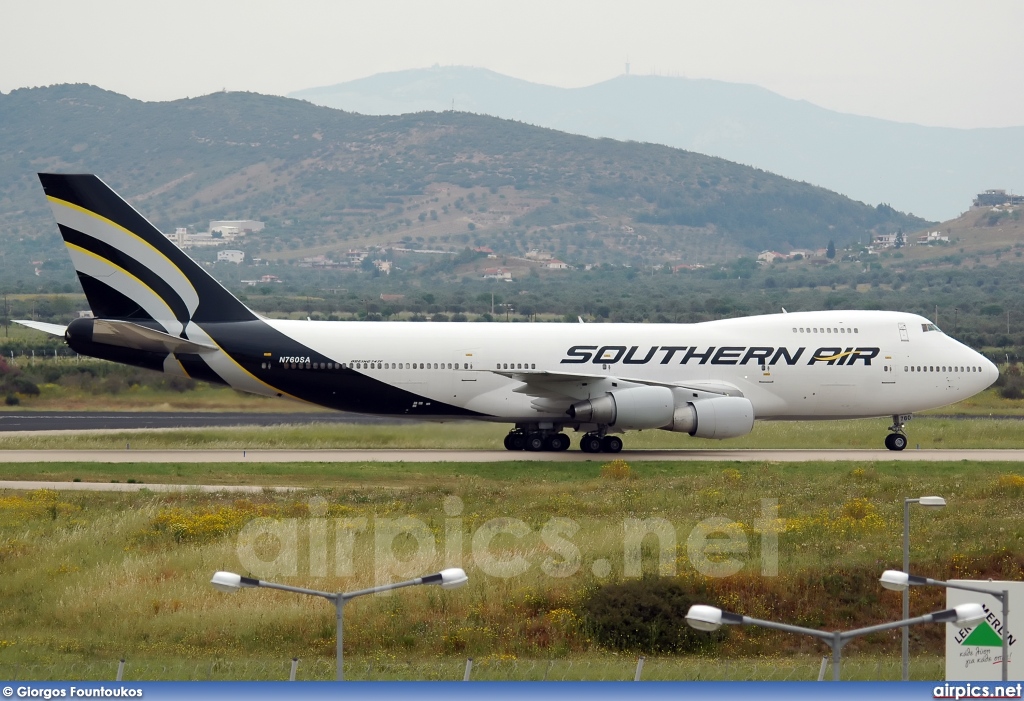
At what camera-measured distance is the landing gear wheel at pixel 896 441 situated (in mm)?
45406

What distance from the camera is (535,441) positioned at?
Answer: 43.9 meters

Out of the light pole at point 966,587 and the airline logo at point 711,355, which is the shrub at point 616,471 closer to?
the airline logo at point 711,355

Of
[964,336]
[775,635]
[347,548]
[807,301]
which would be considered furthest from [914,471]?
[807,301]

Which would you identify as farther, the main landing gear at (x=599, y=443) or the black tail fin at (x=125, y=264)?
the main landing gear at (x=599, y=443)

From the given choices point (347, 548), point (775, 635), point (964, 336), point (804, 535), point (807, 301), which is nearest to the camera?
point (775, 635)

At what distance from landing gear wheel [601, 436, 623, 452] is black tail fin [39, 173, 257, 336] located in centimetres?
1192

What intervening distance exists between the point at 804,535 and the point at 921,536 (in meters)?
2.61

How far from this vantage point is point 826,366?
44.9 metres

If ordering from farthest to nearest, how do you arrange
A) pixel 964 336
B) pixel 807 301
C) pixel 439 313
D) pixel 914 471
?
1. pixel 807 301
2. pixel 439 313
3. pixel 964 336
4. pixel 914 471

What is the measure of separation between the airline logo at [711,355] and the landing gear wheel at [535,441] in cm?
246

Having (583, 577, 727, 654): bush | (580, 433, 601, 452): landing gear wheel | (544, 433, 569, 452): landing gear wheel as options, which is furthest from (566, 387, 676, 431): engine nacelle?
(583, 577, 727, 654): bush

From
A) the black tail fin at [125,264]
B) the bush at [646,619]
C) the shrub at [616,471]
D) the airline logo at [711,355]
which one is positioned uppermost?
the black tail fin at [125,264]

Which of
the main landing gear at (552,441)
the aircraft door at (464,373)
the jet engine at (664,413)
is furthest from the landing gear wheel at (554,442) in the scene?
the aircraft door at (464,373)

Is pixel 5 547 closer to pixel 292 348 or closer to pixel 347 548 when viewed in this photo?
pixel 347 548
